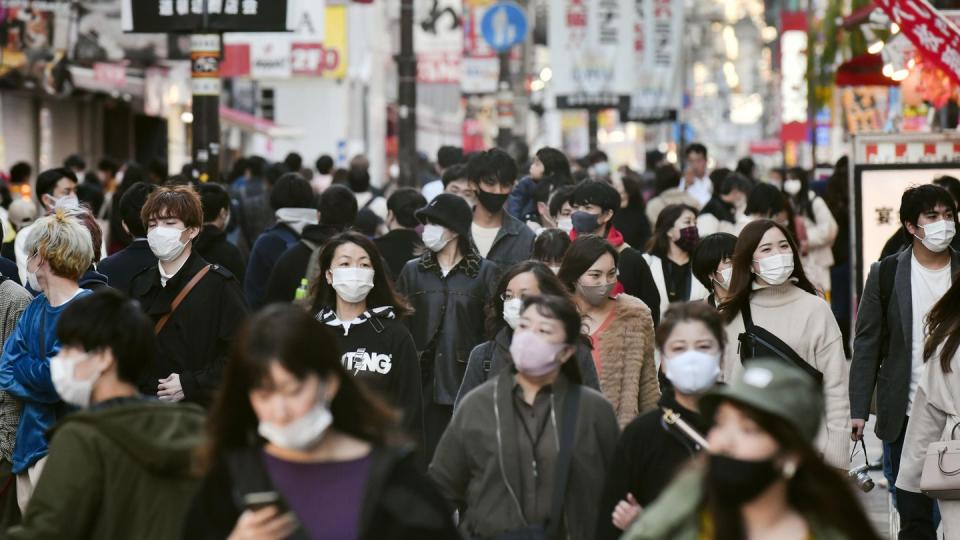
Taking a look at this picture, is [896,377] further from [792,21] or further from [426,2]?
[792,21]

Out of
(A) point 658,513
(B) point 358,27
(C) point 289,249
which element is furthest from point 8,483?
(B) point 358,27

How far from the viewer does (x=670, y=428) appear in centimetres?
596

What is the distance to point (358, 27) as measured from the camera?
2058 inches

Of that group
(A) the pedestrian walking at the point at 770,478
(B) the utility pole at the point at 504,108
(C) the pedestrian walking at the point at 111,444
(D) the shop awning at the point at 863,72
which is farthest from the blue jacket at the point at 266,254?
(B) the utility pole at the point at 504,108

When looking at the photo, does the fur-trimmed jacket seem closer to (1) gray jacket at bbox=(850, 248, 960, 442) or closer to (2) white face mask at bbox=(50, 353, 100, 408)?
(1) gray jacket at bbox=(850, 248, 960, 442)

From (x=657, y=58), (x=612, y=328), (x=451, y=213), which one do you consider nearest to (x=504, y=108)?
(x=657, y=58)

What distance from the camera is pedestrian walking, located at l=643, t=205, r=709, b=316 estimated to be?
12.2 meters

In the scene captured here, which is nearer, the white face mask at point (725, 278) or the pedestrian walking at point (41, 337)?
the pedestrian walking at point (41, 337)

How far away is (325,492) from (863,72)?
16877mm

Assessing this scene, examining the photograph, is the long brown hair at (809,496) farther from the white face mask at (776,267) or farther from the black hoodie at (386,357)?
the white face mask at (776,267)

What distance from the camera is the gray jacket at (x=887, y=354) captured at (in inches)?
355

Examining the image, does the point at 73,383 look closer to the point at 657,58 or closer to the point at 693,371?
the point at 693,371

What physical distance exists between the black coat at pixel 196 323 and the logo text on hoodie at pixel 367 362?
2.15 feet

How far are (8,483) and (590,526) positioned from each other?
3.30 m
